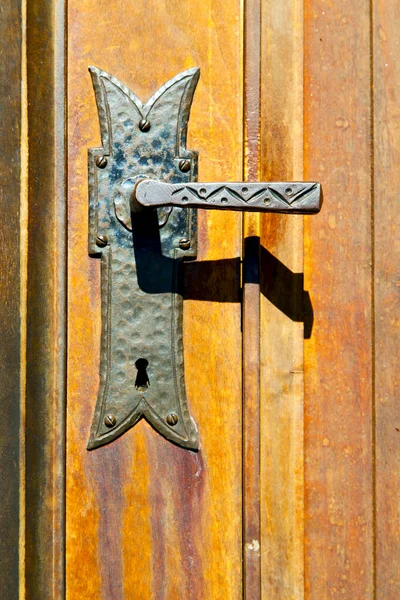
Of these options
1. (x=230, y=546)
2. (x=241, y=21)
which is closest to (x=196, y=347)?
(x=230, y=546)

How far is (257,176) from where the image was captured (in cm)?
76

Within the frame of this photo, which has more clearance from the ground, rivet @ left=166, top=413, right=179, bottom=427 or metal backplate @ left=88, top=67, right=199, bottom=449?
metal backplate @ left=88, top=67, right=199, bottom=449

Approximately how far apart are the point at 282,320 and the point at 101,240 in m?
0.22

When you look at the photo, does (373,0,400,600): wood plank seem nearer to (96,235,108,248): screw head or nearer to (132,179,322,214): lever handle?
(132,179,322,214): lever handle

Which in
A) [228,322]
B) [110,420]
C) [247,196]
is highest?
[247,196]

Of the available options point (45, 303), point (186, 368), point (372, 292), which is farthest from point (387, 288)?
point (45, 303)

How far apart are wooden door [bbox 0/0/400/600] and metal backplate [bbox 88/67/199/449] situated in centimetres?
2

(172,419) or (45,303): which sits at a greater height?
(45,303)

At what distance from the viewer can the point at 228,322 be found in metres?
0.76

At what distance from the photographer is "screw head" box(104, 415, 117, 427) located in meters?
0.74

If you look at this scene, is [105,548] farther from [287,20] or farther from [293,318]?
[287,20]

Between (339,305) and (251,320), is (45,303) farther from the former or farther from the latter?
(339,305)

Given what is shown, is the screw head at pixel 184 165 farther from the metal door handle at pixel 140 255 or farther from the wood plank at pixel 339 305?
the wood plank at pixel 339 305

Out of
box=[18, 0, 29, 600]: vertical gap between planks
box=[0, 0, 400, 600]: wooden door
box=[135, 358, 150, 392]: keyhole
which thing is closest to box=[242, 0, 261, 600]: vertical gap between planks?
box=[0, 0, 400, 600]: wooden door
